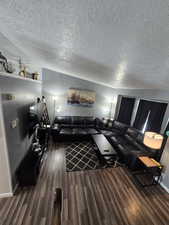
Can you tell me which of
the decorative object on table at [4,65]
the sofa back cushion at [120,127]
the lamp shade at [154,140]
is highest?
the decorative object on table at [4,65]

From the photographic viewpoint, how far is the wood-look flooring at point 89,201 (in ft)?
5.15

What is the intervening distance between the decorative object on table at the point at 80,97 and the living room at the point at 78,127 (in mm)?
545

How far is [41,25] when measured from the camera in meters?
1.00

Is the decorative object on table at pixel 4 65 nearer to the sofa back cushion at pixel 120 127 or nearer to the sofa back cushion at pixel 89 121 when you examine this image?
the sofa back cushion at pixel 89 121

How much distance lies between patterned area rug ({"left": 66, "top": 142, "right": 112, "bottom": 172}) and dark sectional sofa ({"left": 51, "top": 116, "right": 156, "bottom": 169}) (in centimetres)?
39

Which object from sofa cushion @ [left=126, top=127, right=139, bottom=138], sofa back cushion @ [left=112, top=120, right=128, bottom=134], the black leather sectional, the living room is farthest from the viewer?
sofa back cushion @ [left=112, top=120, right=128, bottom=134]

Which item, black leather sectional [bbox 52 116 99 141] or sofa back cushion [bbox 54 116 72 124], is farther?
sofa back cushion [bbox 54 116 72 124]

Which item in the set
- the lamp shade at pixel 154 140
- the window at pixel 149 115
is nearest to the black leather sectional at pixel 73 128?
the window at pixel 149 115

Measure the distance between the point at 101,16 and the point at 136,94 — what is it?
3.88 m

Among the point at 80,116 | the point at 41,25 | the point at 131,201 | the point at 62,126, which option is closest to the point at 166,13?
the point at 41,25

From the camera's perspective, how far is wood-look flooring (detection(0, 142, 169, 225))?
1570 mm

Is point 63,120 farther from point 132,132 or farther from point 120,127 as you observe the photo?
point 132,132

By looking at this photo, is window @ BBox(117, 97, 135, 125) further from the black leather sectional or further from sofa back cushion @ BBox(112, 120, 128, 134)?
the black leather sectional

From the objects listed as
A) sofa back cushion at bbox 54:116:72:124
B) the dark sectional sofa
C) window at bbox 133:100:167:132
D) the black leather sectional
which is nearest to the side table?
the dark sectional sofa
